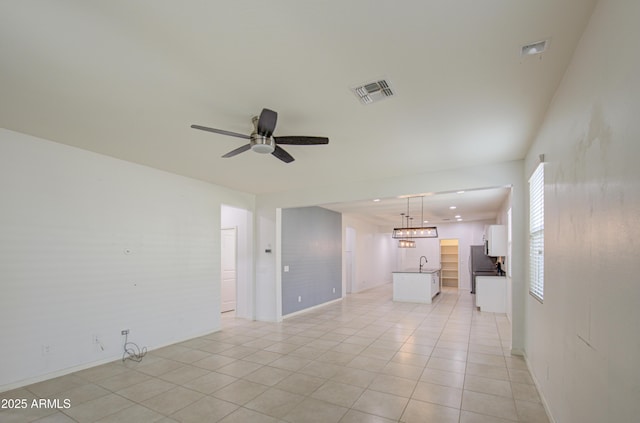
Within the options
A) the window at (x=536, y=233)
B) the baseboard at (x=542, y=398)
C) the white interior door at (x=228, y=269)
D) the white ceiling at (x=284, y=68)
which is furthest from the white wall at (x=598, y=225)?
the white interior door at (x=228, y=269)

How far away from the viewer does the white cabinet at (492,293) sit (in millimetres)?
7570

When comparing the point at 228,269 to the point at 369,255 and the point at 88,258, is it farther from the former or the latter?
the point at 369,255

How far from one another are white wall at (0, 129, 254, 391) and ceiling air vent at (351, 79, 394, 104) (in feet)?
12.3

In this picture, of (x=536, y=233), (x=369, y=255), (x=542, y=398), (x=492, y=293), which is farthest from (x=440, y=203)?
(x=542, y=398)

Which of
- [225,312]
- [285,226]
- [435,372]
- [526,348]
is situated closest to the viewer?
[435,372]

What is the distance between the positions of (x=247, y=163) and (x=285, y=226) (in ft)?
8.81

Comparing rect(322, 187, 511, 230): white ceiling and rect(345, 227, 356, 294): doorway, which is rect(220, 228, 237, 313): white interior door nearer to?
rect(322, 187, 511, 230): white ceiling

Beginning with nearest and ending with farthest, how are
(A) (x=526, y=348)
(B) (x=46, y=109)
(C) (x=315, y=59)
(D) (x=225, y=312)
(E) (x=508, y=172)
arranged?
1. (C) (x=315, y=59)
2. (B) (x=46, y=109)
3. (A) (x=526, y=348)
4. (E) (x=508, y=172)
5. (D) (x=225, y=312)

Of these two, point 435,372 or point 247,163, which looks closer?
point 435,372

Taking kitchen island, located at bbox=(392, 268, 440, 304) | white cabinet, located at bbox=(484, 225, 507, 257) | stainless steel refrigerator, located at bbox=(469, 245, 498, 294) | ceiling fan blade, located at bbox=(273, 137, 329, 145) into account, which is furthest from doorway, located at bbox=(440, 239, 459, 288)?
ceiling fan blade, located at bbox=(273, 137, 329, 145)

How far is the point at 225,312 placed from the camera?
775 cm

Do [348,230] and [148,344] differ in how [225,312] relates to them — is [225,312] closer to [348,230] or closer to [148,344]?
[148,344]

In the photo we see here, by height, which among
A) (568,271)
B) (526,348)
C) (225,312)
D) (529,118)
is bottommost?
(225,312)

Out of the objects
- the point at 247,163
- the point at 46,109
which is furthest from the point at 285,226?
the point at 46,109
